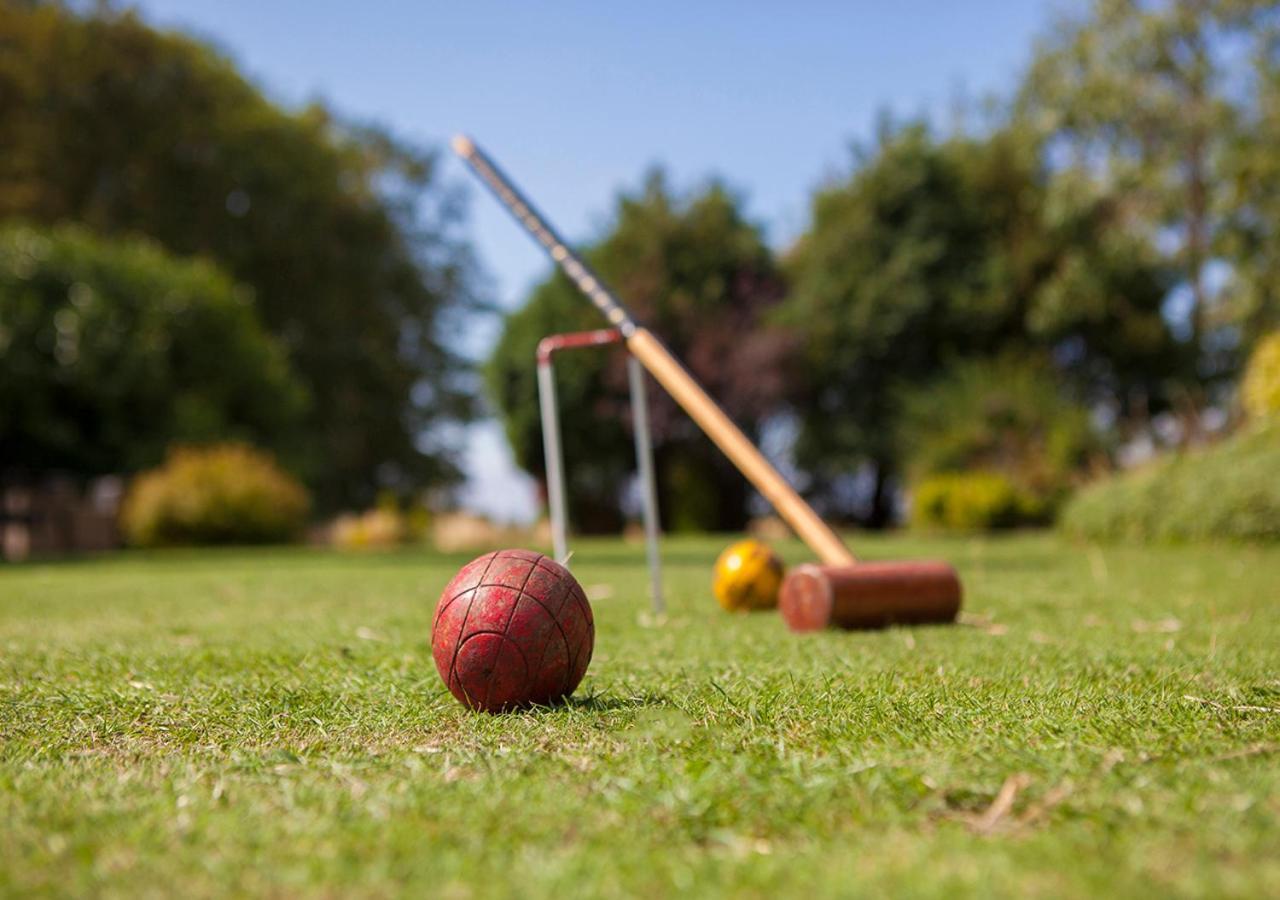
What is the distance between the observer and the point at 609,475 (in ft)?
81.0

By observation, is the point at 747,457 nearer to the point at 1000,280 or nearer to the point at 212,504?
the point at 212,504

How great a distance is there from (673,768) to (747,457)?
331 cm

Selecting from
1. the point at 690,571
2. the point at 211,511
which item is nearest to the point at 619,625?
the point at 690,571

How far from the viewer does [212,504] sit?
17.8 meters

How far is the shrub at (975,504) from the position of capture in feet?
55.4

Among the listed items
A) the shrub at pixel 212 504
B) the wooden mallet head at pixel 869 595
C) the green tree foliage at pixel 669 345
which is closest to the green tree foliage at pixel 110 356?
the shrub at pixel 212 504

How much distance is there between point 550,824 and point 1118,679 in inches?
91.0

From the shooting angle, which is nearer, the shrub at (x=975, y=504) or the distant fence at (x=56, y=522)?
the shrub at (x=975, y=504)

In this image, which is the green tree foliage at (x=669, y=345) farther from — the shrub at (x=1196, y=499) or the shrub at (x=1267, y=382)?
the shrub at (x=1196, y=499)

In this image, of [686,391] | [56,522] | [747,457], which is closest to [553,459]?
[686,391]

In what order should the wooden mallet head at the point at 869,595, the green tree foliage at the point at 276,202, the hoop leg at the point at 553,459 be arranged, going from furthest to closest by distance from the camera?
the green tree foliage at the point at 276,202 < the hoop leg at the point at 553,459 < the wooden mallet head at the point at 869,595

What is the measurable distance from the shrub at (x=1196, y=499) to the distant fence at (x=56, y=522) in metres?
15.9

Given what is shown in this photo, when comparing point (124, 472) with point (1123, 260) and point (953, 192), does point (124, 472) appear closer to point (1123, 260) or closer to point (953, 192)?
point (953, 192)

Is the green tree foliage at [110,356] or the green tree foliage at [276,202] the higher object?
the green tree foliage at [276,202]
